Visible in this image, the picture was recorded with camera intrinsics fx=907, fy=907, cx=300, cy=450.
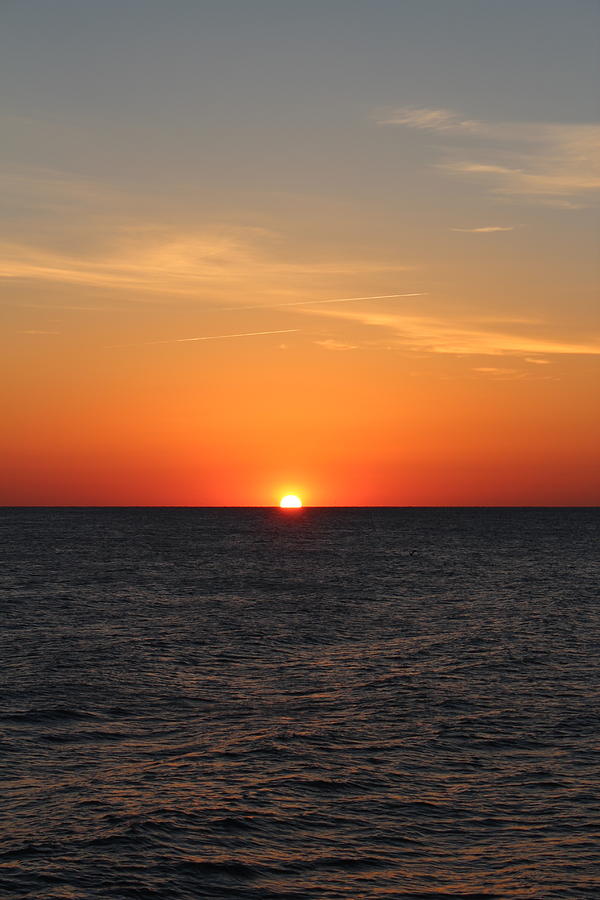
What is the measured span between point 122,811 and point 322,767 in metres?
6.91

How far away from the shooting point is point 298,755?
2998cm

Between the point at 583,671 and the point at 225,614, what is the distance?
31268 mm

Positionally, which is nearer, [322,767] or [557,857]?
[557,857]

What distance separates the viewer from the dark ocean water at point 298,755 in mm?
21422

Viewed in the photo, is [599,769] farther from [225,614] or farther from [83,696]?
[225,614]

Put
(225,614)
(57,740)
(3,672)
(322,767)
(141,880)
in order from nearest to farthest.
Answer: (141,880)
(322,767)
(57,740)
(3,672)
(225,614)

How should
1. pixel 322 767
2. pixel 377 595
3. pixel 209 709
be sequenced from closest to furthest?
1. pixel 322 767
2. pixel 209 709
3. pixel 377 595

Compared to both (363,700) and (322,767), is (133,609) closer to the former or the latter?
(363,700)

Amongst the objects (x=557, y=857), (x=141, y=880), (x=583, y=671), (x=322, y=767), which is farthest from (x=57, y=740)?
(x=583, y=671)

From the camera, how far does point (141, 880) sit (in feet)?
68.5

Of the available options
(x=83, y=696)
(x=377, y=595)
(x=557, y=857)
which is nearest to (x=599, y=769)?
(x=557, y=857)

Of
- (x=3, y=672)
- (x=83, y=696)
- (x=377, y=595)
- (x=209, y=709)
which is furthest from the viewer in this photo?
(x=377, y=595)

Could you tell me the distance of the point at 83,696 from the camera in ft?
128

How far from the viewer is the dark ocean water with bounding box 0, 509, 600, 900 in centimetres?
2142
